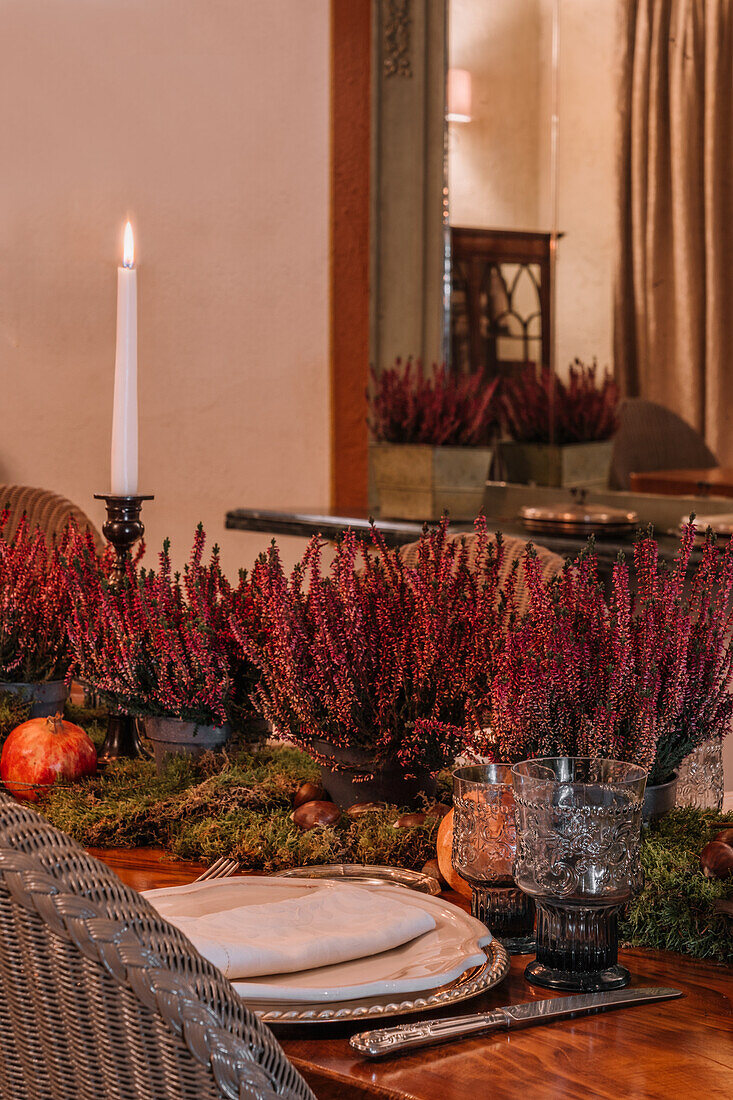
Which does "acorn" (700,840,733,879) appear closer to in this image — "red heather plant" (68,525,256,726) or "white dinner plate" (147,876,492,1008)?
"white dinner plate" (147,876,492,1008)

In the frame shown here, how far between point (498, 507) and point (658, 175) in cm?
92

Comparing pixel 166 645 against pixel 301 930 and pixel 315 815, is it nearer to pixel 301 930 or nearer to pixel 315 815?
pixel 315 815

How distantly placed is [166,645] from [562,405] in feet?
7.58

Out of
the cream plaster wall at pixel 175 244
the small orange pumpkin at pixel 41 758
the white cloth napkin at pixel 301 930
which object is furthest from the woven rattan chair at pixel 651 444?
the white cloth napkin at pixel 301 930

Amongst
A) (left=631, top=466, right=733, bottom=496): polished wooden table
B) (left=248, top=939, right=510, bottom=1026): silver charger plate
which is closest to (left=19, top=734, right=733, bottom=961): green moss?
(left=248, top=939, right=510, bottom=1026): silver charger plate

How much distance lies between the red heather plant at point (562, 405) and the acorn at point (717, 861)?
238 cm

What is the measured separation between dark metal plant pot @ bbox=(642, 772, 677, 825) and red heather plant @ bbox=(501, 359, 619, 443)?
7.39ft

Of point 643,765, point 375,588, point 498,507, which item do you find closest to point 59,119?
point 498,507

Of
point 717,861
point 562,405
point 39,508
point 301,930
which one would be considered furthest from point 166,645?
point 562,405

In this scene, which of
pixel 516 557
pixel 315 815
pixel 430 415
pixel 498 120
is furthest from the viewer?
pixel 498 120

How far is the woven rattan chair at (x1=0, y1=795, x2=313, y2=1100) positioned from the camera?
0.47 metres

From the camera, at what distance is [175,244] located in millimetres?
3541

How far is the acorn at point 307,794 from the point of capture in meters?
1.09

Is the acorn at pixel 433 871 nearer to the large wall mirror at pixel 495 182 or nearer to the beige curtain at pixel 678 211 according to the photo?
the beige curtain at pixel 678 211
